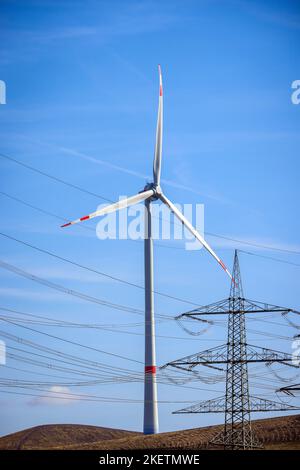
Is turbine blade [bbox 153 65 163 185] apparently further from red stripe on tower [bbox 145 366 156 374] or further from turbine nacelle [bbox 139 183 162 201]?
red stripe on tower [bbox 145 366 156 374]

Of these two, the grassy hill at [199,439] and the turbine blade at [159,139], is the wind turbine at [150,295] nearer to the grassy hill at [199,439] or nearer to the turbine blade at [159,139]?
the turbine blade at [159,139]

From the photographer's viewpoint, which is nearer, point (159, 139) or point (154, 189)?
point (159, 139)

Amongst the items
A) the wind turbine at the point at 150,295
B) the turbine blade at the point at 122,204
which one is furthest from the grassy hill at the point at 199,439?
the turbine blade at the point at 122,204

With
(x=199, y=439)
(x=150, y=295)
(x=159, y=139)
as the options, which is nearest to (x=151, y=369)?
(x=150, y=295)

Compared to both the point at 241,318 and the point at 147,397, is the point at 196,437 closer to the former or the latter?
the point at 147,397

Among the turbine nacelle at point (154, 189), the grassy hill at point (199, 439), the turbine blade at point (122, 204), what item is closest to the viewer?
the turbine blade at point (122, 204)

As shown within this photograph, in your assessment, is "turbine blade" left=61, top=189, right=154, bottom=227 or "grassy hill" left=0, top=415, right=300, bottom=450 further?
"grassy hill" left=0, top=415, right=300, bottom=450

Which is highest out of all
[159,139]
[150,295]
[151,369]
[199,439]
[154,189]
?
[159,139]

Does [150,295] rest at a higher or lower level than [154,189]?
lower

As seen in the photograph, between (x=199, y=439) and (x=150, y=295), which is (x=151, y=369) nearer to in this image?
(x=150, y=295)

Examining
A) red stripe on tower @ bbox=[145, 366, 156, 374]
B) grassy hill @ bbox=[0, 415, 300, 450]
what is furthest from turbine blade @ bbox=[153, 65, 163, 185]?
grassy hill @ bbox=[0, 415, 300, 450]

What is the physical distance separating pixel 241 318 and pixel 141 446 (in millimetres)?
41727

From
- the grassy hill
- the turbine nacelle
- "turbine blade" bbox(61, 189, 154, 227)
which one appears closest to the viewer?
"turbine blade" bbox(61, 189, 154, 227)
